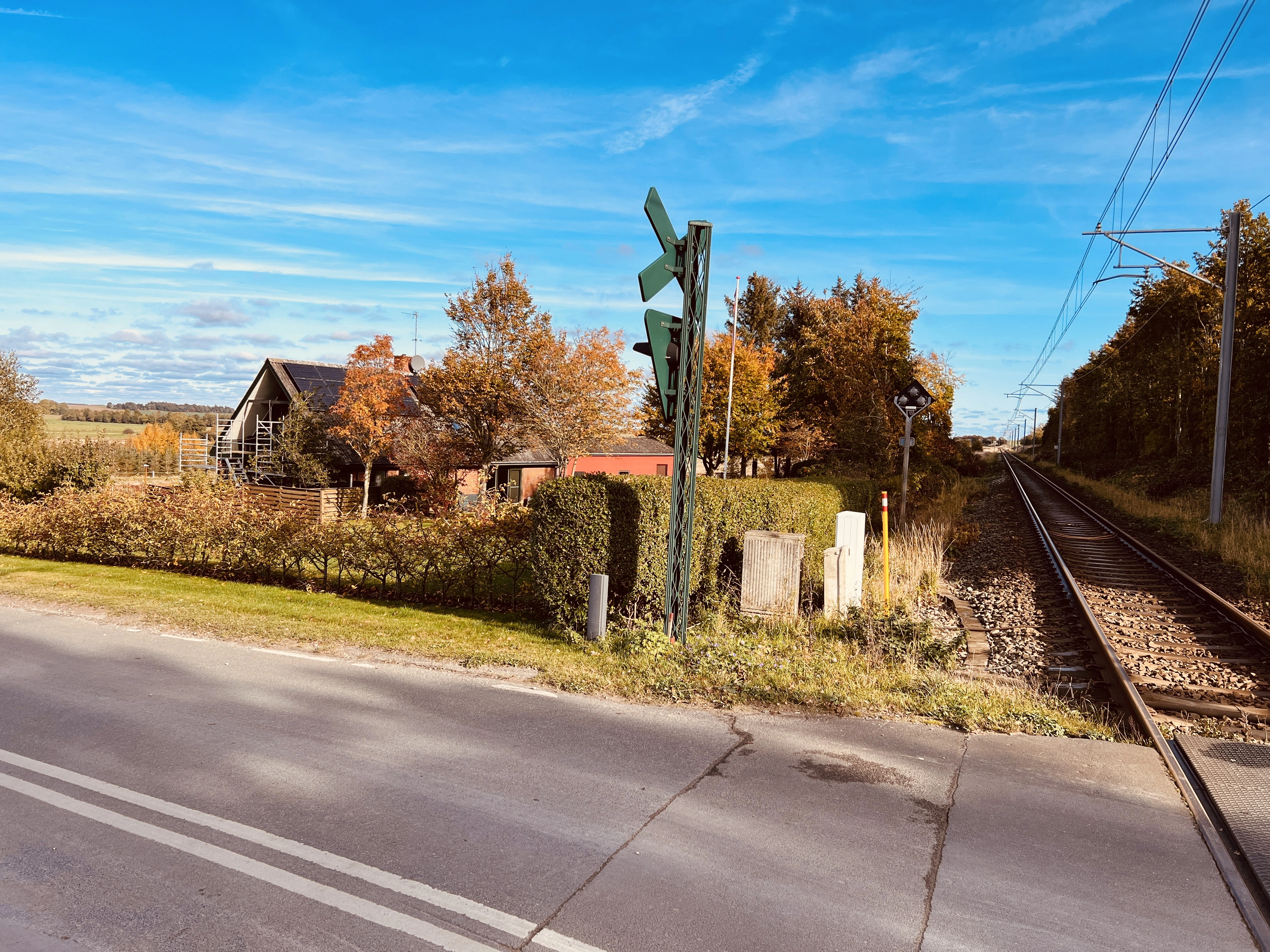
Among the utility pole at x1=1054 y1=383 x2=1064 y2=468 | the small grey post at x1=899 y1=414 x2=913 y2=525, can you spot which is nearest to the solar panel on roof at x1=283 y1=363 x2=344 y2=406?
the small grey post at x1=899 y1=414 x2=913 y2=525

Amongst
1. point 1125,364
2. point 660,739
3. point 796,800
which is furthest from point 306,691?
point 1125,364

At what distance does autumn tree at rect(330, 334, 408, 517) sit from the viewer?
32594mm

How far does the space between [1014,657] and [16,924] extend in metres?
8.50

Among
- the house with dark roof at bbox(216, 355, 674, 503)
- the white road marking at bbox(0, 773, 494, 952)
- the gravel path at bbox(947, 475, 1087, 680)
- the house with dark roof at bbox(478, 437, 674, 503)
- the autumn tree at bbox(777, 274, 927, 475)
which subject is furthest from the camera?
the house with dark roof at bbox(478, 437, 674, 503)

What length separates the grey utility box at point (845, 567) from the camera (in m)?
9.66

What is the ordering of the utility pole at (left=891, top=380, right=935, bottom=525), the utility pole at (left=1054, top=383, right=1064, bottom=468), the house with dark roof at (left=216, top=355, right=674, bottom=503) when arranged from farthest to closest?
the utility pole at (left=1054, top=383, right=1064, bottom=468), the house with dark roof at (left=216, top=355, right=674, bottom=503), the utility pole at (left=891, top=380, right=935, bottom=525)

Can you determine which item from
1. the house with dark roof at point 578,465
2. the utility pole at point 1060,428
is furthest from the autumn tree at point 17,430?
the utility pole at point 1060,428

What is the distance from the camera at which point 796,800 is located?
4.86 metres

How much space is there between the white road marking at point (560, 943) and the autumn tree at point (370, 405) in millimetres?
30182

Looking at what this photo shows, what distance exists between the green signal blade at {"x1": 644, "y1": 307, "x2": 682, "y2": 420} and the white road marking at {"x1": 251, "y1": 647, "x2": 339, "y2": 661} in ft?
14.0

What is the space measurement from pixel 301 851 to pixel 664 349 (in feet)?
17.6

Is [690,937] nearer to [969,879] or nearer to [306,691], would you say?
[969,879]

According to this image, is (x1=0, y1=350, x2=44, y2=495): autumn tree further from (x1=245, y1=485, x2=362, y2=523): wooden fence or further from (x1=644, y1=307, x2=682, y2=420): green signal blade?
(x1=644, y1=307, x2=682, y2=420): green signal blade

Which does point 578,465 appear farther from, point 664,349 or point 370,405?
point 664,349
